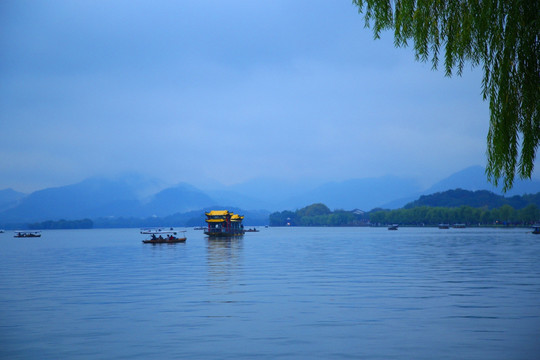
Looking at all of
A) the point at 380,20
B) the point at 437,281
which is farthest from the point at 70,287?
the point at 380,20

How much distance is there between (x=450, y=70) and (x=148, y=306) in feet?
61.3

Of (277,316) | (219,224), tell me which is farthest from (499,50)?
(219,224)

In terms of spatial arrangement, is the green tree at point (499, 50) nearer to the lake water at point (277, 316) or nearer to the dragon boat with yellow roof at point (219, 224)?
the lake water at point (277, 316)

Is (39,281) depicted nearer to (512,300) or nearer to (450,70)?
(512,300)

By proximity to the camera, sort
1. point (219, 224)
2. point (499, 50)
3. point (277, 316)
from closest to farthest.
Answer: point (499, 50) → point (277, 316) → point (219, 224)

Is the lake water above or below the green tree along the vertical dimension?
below

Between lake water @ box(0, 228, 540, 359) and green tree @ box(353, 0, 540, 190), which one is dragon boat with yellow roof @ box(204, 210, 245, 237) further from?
green tree @ box(353, 0, 540, 190)

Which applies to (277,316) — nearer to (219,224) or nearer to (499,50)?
(499,50)

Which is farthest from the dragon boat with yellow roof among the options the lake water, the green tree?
the green tree

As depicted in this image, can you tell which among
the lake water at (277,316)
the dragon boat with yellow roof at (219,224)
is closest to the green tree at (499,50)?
the lake water at (277,316)

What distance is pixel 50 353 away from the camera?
18562 mm

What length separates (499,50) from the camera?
16125 mm

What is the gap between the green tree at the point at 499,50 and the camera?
1562 centimetres

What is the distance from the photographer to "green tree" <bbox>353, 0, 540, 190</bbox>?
15625 millimetres
